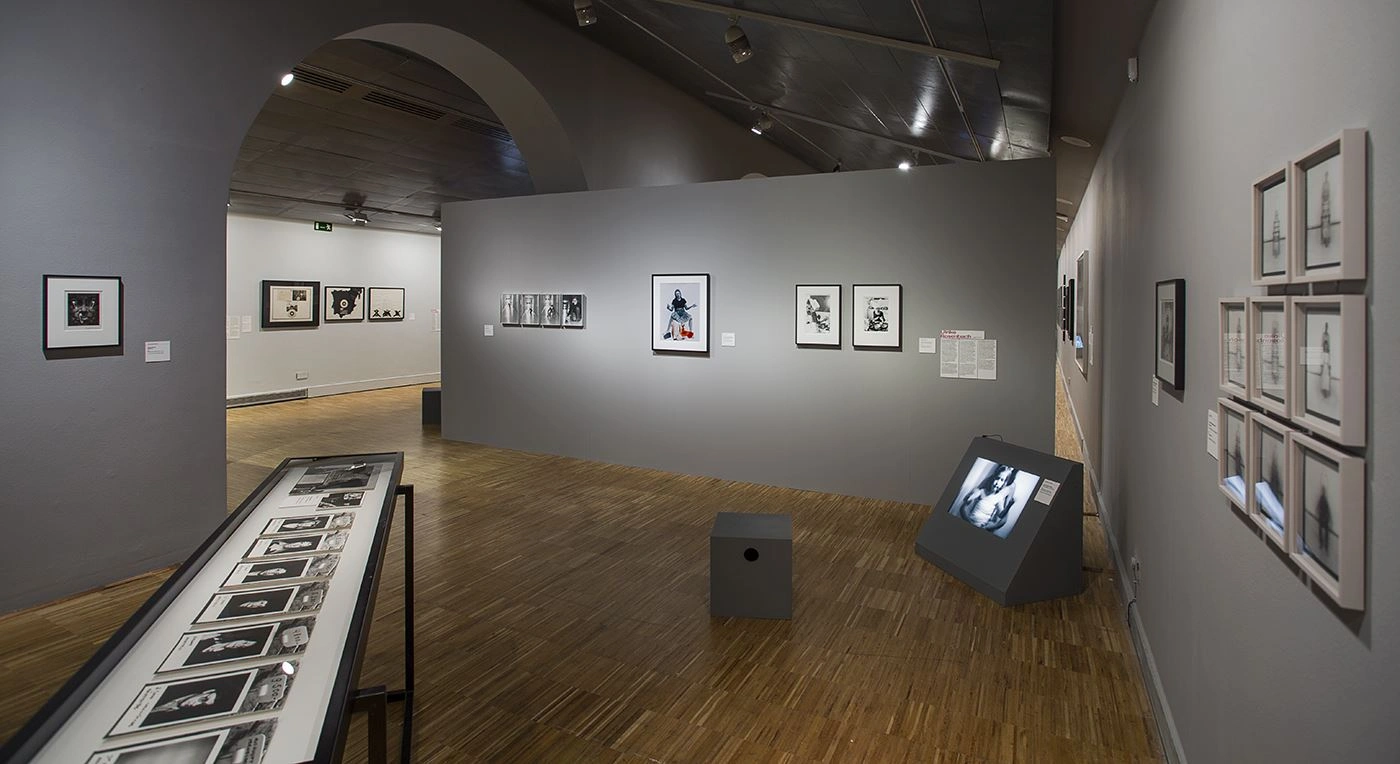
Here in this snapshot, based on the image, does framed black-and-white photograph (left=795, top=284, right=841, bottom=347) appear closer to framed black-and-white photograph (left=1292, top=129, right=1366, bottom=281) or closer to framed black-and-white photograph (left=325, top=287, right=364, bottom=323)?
framed black-and-white photograph (left=1292, top=129, right=1366, bottom=281)

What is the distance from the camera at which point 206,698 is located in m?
1.58

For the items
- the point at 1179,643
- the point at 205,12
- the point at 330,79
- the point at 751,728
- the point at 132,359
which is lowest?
the point at 751,728

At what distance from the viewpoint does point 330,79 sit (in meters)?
7.97

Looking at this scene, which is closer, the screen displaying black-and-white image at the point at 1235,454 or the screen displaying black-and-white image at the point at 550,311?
the screen displaying black-and-white image at the point at 1235,454

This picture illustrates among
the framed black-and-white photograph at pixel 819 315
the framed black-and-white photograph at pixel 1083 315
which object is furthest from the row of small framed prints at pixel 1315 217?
the framed black-and-white photograph at pixel 1083 315

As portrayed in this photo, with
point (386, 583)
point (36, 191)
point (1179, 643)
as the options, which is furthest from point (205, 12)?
point (1179, 643)

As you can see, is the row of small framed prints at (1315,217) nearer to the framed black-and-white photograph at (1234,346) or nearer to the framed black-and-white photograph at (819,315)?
the framed black-and-white photograph at (1234,346)

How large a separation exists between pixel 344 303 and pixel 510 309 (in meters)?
8.13

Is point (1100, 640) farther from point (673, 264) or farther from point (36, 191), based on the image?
point (36, 191)

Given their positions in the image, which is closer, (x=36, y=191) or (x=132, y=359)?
(x=36, y=191)

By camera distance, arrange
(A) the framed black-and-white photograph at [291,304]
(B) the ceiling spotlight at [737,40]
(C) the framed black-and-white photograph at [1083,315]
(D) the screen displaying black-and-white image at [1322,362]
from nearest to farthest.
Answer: (D) the screen displaying black-and-white image at [1322,362] → (B) the ceiling spotlight at [737,40] → (C) the framed black-and-white photograph at [1083,315] → (A) the framed black-and-white photograph at [291,304]

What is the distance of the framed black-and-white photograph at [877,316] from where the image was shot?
6.91m

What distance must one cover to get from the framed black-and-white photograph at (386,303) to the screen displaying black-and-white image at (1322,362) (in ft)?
56.2

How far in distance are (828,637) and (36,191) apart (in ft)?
17.4
